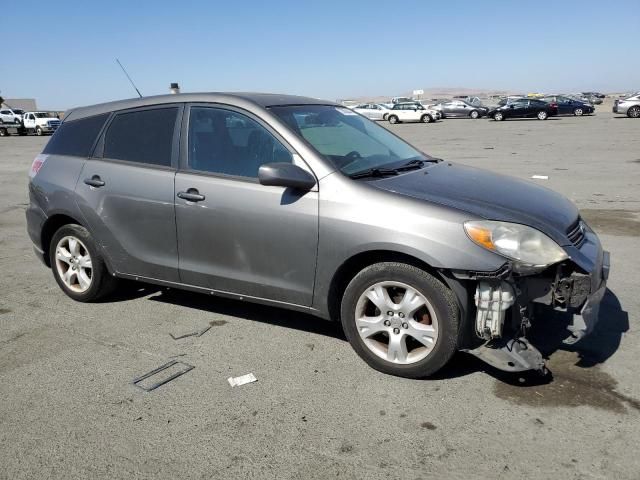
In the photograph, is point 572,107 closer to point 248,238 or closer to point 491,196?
point 491,196

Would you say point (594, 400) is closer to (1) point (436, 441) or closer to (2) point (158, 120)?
(1) point (436, 441)

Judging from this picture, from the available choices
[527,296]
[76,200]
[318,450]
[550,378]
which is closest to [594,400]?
[550,378]

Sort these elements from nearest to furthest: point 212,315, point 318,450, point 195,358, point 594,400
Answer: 1. point 318,450
2. point 594,400
3. point 195,358
4. point 212,315

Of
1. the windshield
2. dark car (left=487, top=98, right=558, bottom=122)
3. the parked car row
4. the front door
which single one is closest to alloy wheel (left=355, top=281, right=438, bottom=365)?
the front door

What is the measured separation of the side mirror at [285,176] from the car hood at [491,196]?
447mm

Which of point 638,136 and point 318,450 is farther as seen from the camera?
point 638,136

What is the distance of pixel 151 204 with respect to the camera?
4449 mm

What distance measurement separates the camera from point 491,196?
→ 12.4 feet

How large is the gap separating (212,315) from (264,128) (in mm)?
1699

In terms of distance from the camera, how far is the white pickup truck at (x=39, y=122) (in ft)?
138

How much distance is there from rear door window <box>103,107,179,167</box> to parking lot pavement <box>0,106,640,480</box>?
133 cm

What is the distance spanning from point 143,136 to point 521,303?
10.4 feet

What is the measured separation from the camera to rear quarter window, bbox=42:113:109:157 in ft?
16.4

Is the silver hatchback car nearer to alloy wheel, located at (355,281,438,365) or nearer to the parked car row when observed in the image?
alloy wheel, located at (355,281,438,365)
